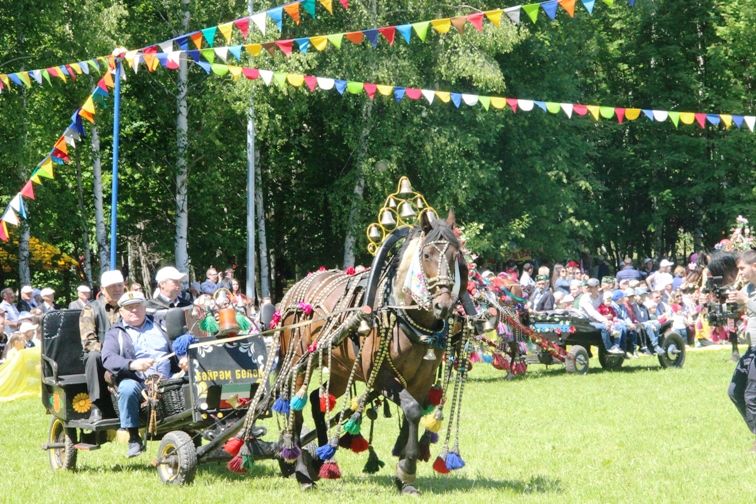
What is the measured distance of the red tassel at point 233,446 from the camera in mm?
10234

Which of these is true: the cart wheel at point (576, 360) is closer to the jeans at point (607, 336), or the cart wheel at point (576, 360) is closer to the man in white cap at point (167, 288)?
the jeans at point (607, 336)

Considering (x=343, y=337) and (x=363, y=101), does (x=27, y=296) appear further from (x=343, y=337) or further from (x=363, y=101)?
(x=343, y=337)

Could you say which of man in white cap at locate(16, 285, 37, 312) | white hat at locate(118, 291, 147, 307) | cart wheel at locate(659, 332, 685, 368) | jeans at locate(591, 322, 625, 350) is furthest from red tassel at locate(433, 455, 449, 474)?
man in white cap at locate(16, 285, 37, 312)

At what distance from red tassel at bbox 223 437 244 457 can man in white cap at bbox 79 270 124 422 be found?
142 centimetres

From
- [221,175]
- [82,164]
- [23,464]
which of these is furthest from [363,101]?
[23,464]

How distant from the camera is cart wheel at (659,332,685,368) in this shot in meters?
22.0

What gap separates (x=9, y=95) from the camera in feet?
89.8

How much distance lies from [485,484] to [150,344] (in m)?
3.39

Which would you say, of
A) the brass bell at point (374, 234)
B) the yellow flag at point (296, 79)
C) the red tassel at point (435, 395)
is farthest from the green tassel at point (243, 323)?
the yellow flag at point (296, 79)

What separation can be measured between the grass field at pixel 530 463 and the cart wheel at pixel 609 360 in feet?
13.5

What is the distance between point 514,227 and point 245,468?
2549 centimetres

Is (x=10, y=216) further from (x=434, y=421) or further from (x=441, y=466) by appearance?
(x=441, y=466)

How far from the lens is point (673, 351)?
22094 mm

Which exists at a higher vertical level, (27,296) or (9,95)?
(9,95)
